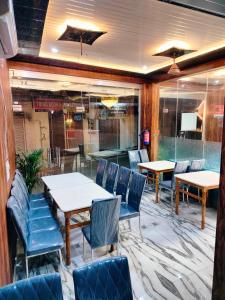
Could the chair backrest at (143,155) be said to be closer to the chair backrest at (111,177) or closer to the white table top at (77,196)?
the chair backrest at (111,177)

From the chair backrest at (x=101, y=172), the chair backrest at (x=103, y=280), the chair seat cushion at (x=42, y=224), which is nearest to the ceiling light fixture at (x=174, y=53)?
the chair backrest at (x=101, y=172)

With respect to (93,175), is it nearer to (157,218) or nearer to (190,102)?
(157,218)

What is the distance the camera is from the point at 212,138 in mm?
4117

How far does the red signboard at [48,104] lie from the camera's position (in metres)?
4.35

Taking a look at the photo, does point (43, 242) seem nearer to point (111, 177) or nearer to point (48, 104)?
point (111, 177)

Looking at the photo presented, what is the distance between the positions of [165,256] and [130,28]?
9.51 feet

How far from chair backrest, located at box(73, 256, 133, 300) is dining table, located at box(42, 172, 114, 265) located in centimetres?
104

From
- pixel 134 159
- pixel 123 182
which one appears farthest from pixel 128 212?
pixel 134 159

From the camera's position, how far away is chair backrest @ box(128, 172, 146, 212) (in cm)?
282

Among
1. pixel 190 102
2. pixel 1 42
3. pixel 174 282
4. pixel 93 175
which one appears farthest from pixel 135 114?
pixel 1 42

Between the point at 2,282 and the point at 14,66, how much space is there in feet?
11.6

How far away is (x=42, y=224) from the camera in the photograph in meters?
2.56

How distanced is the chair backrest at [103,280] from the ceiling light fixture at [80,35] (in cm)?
259

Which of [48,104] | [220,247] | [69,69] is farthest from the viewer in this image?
[48,104]
